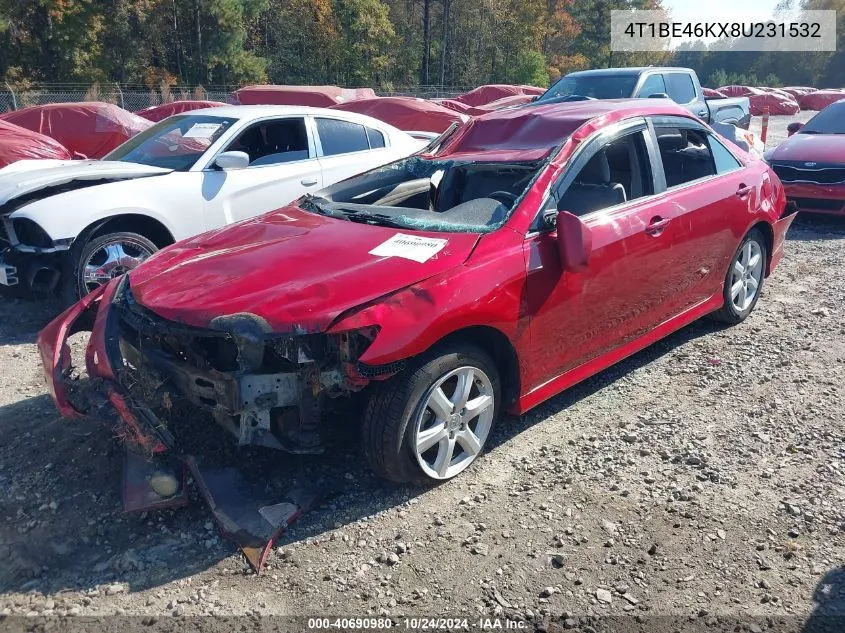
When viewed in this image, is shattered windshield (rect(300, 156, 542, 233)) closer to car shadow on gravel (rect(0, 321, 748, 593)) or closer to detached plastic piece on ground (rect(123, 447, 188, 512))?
car shadow on gravel (rect(0, 321, 748, 593))

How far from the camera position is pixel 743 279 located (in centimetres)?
529

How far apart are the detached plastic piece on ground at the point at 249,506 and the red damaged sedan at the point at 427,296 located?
28 cm

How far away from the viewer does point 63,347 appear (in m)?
3.61

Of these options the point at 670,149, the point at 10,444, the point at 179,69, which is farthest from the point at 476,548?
the point at 179,69

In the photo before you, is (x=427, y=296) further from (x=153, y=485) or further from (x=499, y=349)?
(x=153, y=485)

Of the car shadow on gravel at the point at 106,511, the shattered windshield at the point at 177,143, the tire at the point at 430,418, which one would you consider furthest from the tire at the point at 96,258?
the tire at the point at 430,418

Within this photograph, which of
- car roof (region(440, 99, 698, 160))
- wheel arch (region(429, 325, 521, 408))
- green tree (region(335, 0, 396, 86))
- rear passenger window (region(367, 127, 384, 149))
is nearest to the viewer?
wheel arch (region(429, 325, 521, 408))

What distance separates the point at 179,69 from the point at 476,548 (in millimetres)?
38999

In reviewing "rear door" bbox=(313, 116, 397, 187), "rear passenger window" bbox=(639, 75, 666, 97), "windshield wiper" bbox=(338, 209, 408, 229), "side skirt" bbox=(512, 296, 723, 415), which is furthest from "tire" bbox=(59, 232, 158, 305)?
"rear passenger window" bbox=(639, 75, 666, 97)

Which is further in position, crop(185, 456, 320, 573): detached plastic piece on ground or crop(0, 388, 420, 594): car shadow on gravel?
crop(185, 456, 320, 573): detached plastic piece on ground

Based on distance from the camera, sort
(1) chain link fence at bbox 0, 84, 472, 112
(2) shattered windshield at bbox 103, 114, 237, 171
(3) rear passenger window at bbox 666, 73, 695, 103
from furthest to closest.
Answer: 1. (1) chain link fence at bbox 0, 84, 472, 112
2. (3) rear passenger window at bbox 666, 73, 695, 103
3. (2) shattered windshield at bbox 103, 114, 237, 171

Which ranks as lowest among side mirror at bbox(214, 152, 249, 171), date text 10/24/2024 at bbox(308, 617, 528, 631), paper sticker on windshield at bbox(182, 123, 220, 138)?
date text 10/24/2024 at bbox(308, 617, 528, 631)

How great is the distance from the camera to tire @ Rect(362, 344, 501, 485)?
3.11 m

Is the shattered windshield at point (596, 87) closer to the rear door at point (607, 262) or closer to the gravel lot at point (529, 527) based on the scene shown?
the rear door at point (607, 262)
